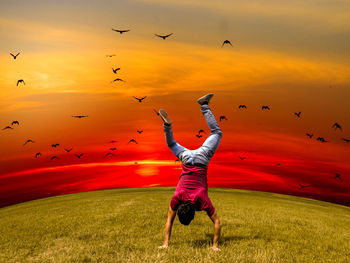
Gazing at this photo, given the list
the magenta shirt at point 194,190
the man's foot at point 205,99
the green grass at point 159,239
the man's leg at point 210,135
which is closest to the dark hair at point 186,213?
the magenta shirt at point 194,190

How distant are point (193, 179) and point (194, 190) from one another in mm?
315

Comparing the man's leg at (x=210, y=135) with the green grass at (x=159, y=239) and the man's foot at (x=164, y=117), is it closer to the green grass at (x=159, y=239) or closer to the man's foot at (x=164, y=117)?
the man's foot at (x=164, y=117)

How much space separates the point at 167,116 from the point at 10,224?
12652 millimetres

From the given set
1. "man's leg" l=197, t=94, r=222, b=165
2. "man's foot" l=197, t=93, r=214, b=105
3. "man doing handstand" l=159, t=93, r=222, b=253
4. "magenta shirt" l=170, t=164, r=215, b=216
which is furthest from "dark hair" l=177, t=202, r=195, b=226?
"man's foot" l=197, t=93, r=214, b=105

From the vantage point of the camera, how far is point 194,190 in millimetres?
9234

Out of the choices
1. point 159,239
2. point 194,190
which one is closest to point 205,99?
point 194,190

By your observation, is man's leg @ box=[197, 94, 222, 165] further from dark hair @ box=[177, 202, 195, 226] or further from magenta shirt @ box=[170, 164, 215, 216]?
dark hair @ box=[177, 202, 195, 226]

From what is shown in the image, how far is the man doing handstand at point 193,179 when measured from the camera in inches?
360

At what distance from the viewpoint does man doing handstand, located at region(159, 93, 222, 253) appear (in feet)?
30.0

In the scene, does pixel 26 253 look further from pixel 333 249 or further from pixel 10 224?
pixel 333 249

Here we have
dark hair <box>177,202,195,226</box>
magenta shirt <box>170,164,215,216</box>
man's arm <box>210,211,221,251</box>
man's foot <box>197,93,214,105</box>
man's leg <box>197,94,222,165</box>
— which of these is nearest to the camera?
dark hair <box>177,202,195,226</box>

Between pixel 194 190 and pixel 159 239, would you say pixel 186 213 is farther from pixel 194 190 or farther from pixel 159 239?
pixel 159 239

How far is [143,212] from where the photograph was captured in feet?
55.7

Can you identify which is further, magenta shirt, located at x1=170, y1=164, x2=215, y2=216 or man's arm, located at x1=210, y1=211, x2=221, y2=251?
man's arm, located at x1=210, y1=211, x2=221, y2=251
